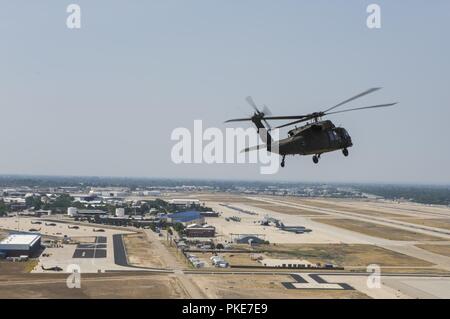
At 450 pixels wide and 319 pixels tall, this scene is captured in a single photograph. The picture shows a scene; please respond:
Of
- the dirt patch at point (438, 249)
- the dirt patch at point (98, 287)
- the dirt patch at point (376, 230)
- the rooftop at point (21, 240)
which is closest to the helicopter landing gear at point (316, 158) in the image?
the dirt patch at point (98, 287)

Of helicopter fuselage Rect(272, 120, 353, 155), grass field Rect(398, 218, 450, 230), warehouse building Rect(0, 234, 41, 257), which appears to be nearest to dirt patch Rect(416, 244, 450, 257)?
grass field Rect(398, 218, 450, 230)

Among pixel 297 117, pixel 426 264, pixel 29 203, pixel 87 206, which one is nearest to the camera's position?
pixel 297 117

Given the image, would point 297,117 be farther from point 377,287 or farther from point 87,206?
point 87,206

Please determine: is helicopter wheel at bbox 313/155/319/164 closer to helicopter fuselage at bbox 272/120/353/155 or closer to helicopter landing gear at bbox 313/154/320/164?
helicopter landing gear at bbox 313/154/320/164

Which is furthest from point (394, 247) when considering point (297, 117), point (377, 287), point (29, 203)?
point (29, 203)

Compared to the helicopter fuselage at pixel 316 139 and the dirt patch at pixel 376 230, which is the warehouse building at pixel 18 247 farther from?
the dirt patch at pixel 376 230

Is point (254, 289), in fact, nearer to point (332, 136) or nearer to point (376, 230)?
point (332, 136)
